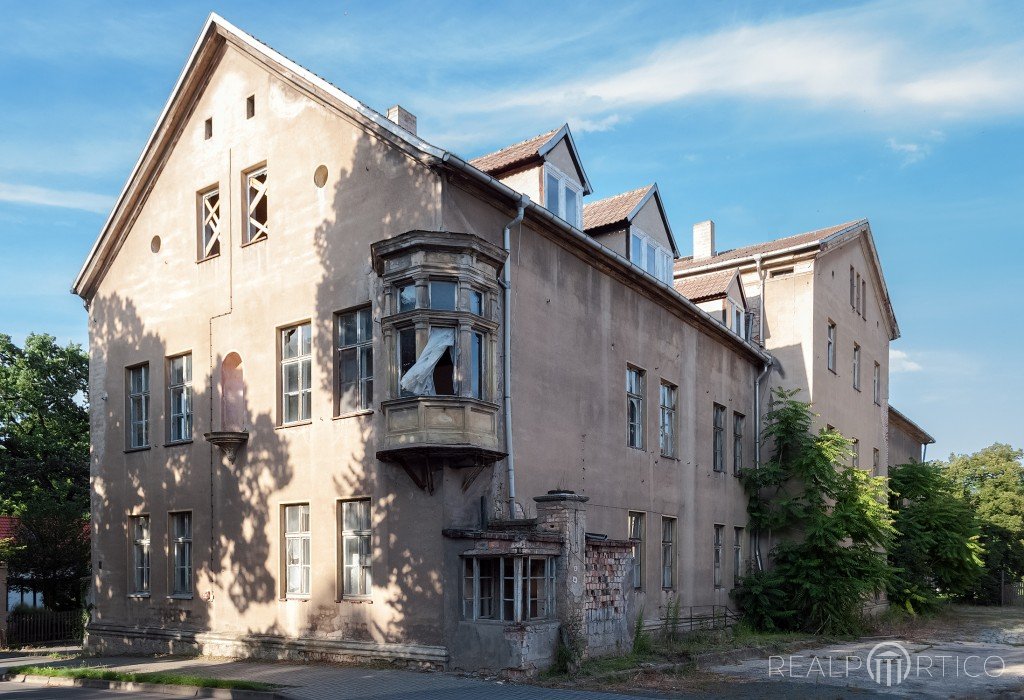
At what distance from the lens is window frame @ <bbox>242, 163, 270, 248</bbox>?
19.8 m

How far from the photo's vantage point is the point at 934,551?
1341 inches

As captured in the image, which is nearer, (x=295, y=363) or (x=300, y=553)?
(x=300, y=553)

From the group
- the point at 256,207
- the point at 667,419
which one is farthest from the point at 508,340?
the point at 667,419

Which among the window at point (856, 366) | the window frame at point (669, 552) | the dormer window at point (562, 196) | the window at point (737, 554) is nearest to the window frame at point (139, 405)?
the dormer window at point (562, 196)

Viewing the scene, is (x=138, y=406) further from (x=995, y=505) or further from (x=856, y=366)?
(x=995, y=505)

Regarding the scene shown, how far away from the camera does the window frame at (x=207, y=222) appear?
21.0m

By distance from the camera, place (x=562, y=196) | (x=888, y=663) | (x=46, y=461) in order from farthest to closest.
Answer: (x=46, y=461)
(x=562, y=196)
(x=888, y=663)

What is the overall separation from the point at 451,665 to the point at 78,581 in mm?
17674

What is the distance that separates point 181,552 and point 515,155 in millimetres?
10732

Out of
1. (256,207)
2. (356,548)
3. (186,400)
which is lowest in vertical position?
(356,548)

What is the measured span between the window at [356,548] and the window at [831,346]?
60.0 feet

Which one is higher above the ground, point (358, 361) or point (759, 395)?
point (358, 361)

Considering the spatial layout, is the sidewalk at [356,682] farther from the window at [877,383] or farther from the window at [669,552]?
the window at [877,383]

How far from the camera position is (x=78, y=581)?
94.5 feet
